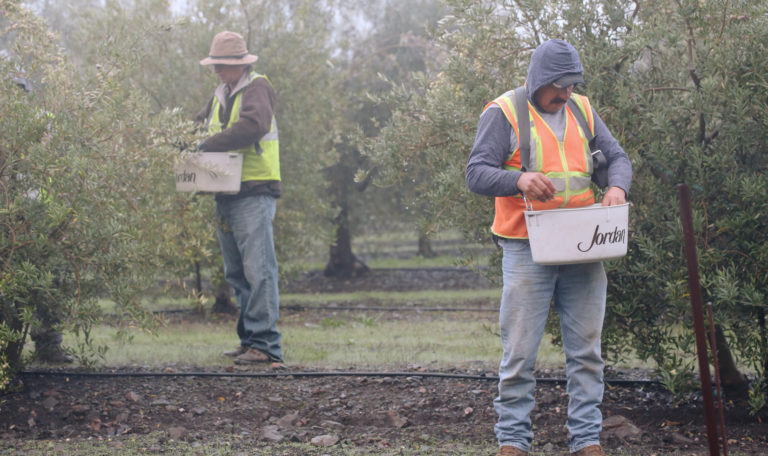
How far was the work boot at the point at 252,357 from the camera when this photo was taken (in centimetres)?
627

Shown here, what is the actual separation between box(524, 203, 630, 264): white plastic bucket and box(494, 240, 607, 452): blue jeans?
33cm

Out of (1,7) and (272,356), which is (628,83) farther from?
(1,7)

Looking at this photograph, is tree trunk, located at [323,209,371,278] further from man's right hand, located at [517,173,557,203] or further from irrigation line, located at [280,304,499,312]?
man's right hand, located at [517,173,557,203]

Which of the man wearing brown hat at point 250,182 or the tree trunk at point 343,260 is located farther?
Answer: the tree trunk at point 343,260

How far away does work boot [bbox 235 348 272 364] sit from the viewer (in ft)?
20.6

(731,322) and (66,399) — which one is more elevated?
(731,322)

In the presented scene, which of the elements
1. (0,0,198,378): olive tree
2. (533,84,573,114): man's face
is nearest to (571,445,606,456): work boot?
(533,84,573,114): man's face

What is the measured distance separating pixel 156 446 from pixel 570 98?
106 inches

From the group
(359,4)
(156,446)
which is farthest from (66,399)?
(359,4)

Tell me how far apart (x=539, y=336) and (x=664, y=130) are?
1378mm

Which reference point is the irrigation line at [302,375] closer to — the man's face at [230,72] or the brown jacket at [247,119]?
the brown jacket at [247,119]

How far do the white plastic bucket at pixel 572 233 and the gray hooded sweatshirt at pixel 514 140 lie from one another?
24 cm

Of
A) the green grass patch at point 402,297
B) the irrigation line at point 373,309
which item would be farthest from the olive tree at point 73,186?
the green grass patch at point 402,297

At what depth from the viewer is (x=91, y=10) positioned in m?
10.4
